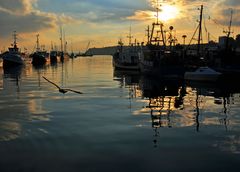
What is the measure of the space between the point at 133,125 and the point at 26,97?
16.8 m

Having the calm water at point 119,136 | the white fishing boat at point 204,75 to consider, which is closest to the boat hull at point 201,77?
the white fishing boat at point 204,75

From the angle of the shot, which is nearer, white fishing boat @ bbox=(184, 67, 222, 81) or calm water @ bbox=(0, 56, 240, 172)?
calm water @ bbox=(0, 56, 240, 172)

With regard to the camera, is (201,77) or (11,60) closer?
(201,77)

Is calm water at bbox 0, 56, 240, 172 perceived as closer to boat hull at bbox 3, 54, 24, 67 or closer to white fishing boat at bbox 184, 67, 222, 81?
white fishing boat at bbox 184, 67, 222, 81

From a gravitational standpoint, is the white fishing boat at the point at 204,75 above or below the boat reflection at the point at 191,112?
above

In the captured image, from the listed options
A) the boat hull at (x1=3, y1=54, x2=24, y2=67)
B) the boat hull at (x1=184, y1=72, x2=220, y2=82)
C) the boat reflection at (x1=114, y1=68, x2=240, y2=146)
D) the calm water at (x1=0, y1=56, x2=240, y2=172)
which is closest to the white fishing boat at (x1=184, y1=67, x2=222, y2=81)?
the boat hull at (x1=184, y1=72, x2=220, y2=82)

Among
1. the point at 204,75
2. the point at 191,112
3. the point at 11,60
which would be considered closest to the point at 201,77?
the point at 204,75

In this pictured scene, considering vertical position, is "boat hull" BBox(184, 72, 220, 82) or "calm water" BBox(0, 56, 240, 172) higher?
"boat hull" BBox(184, 72, 220, 82)

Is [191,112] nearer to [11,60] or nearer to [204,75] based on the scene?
[204,75]

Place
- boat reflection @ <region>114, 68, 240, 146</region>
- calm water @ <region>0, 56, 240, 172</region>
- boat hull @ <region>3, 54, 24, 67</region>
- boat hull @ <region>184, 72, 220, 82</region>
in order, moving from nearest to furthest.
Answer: calm water @ <region>0, 56, 240, 172</region>
boat reflection @ <region>114, 68, 240, 146</region>
boat hull @ <region>184, 72, 220, 82</region>
boat hull @ <region>3, 54, 24, 67</region>

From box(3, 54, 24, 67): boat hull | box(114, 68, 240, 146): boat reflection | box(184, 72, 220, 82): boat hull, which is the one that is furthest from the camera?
box(3, 54, 24, 67): boat hull

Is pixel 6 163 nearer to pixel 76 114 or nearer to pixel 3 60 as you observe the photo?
pixel 76 114

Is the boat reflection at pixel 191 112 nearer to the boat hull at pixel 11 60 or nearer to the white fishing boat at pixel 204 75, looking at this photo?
the white fishing boat at pixel 204 75

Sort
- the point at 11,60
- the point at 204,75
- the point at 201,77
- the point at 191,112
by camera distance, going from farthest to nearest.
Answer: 1. the point at 11,60
2. the point at 201,77
3. the point at 204,75
4. the point at 191,112
